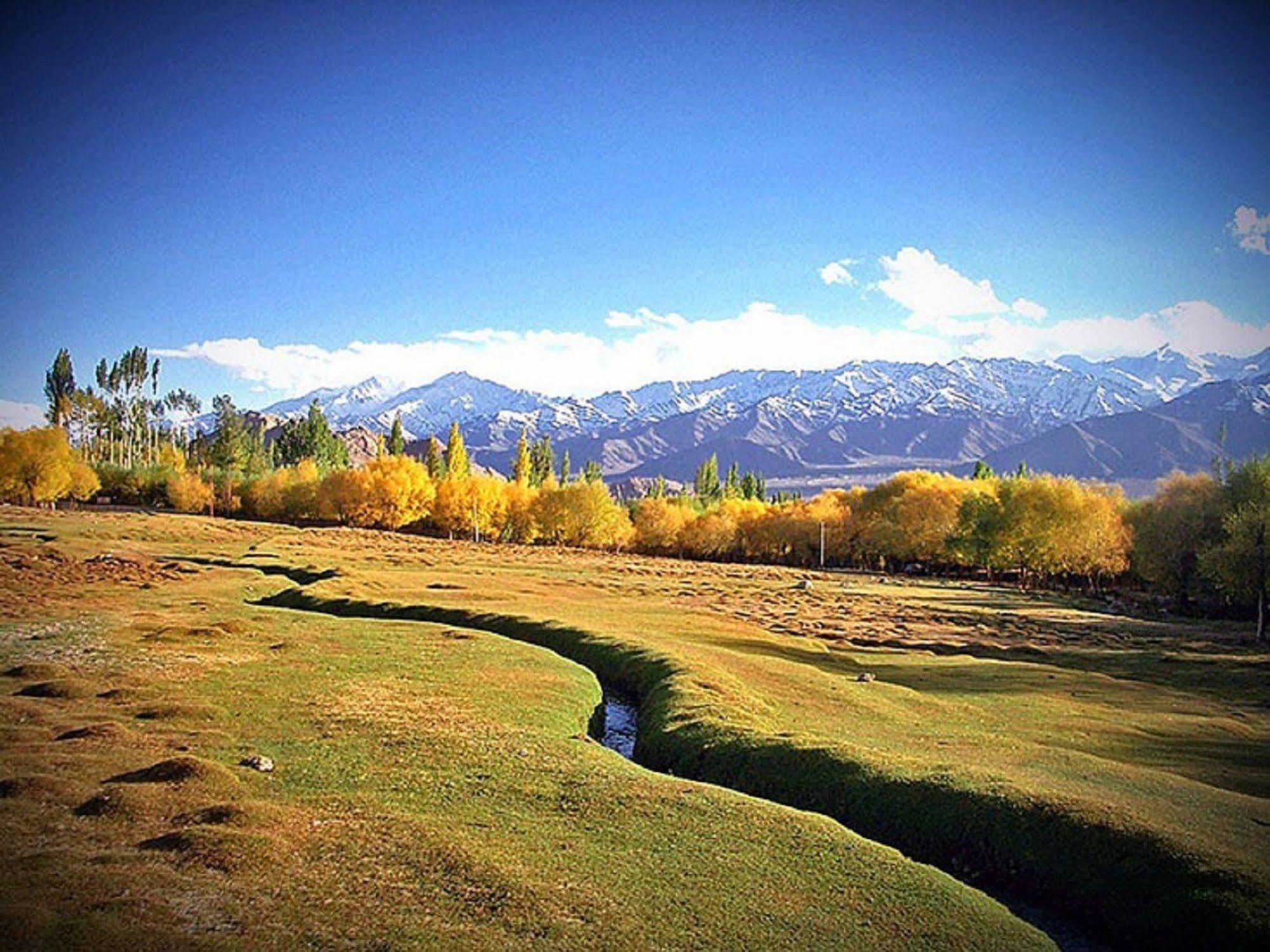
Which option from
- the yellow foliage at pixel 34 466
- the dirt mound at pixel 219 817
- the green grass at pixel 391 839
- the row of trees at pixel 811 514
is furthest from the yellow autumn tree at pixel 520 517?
Result: the dirt mound at pixel 219 817

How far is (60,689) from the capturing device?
27703 mm

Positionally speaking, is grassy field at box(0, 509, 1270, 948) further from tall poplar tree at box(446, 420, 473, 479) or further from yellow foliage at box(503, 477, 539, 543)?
tall poplar tree at box(446, 420, 473, 479)

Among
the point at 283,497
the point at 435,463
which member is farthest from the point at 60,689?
the point at 435,463

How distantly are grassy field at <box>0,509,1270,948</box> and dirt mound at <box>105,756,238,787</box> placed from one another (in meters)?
0.10

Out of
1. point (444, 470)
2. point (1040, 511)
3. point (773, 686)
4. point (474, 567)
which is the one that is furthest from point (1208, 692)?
point (444, 470)

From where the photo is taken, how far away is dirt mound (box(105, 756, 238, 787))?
1986 cm

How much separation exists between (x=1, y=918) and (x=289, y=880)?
4.41m

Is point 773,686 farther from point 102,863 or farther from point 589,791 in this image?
point 102,863

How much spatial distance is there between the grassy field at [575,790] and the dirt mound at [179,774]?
105 millimetres

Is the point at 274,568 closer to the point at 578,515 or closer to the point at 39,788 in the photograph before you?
the point at 39,788

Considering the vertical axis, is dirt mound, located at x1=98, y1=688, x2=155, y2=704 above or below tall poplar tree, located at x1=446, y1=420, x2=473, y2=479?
below

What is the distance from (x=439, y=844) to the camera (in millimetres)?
17828

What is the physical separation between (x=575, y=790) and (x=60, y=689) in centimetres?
1846

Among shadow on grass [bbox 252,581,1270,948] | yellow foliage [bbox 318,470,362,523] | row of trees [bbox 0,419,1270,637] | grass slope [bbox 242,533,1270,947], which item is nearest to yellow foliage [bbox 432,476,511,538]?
row of trees [bbox 0,419,1270,637]
